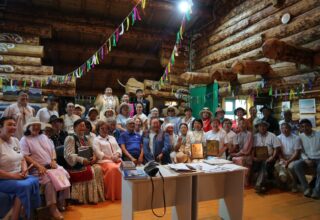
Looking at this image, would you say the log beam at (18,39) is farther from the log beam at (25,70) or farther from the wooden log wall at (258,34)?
the wooden log wall at (258,34)

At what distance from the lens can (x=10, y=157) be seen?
296 cm

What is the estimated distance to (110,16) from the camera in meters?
8.95

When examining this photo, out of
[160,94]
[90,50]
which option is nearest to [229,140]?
[160,94]

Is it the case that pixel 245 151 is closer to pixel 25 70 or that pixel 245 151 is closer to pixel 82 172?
pixel 82 172

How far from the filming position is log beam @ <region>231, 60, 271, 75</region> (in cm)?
563

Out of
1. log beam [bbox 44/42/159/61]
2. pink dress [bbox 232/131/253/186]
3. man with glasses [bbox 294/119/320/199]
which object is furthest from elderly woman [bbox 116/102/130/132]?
log beam [bbox 44/42/159/61]

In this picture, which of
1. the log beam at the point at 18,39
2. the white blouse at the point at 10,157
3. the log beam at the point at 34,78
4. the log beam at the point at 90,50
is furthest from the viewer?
the log beam at the point at 90,50

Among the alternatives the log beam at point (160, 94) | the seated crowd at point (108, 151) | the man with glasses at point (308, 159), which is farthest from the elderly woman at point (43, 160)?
the log beam at point (160, 94)

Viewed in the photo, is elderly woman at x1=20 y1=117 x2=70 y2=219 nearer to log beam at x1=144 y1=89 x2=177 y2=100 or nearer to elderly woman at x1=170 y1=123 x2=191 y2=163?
elderly woman at x1=170 y1=123 x2=191 y2=163

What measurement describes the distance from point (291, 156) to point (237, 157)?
3.48 feet

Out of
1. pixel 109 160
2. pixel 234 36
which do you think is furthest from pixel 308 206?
pixel 234 36

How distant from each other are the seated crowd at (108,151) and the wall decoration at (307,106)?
0.34 m

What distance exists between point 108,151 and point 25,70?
5122mm

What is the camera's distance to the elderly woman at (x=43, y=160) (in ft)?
10.8
